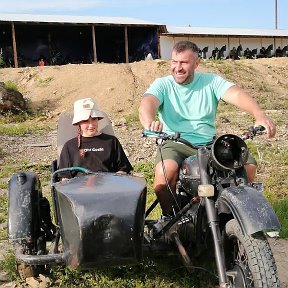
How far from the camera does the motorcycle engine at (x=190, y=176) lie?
3.33 meters

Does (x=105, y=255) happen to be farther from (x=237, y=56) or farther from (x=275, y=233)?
(x=237, y=56)

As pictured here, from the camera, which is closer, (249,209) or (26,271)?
(249,209)

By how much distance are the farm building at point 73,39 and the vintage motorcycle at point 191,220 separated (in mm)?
20803

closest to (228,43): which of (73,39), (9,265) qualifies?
(73,39)

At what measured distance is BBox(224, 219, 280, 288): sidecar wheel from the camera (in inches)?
102

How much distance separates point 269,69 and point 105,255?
19.7 metres

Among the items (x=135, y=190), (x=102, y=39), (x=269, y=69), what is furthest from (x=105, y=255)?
(x=102, y=39)

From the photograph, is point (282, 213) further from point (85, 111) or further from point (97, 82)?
point (97, 82)

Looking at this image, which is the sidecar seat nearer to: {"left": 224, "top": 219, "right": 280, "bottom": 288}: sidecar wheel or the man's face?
the man's face

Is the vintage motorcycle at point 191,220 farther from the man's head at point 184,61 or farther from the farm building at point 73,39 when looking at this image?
the farm building at point 73,39

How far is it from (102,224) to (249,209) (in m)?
0.81

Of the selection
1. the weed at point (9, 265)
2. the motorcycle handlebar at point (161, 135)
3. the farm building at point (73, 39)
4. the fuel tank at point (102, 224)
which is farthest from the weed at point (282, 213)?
the farm building at point (73, 39)

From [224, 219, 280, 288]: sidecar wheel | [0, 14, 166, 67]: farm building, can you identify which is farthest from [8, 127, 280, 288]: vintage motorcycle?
[0, 14, 166, 67]: farm building

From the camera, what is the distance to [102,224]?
9.14 ft
